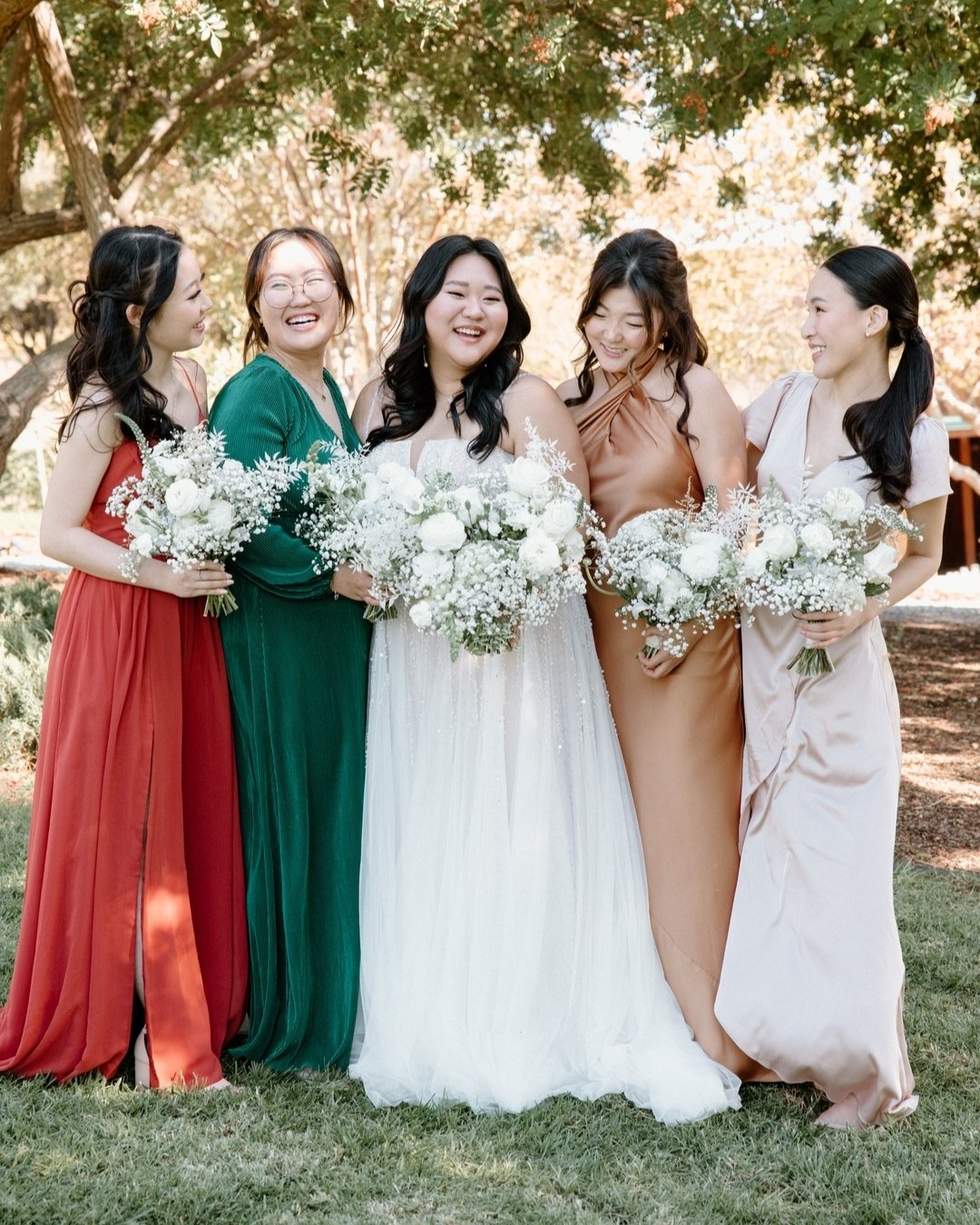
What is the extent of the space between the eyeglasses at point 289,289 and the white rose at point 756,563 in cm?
169

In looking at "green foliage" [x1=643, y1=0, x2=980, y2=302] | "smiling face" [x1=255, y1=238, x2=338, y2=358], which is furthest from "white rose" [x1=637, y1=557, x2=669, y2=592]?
"green foliage" [x1=643, y1=0, x2=980, y2=302]

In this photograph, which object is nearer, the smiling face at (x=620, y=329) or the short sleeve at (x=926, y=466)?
the short sleeve at (x=926, y=466)

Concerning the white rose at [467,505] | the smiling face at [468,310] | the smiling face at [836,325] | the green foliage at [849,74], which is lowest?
the white rose at [467,505]

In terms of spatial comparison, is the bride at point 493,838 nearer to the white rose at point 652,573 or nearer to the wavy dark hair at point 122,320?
the white rose at point 652,573

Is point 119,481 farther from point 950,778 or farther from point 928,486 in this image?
point 950,778

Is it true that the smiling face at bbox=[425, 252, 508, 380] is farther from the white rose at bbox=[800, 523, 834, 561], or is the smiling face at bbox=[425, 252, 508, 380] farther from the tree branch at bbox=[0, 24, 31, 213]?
the tree branch at bbox=[0, 24, 31, 213]

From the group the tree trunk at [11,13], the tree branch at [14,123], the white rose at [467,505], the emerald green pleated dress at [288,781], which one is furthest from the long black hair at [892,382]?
the tree branch at [14,123]

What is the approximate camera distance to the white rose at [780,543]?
3.66m

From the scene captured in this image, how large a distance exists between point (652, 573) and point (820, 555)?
1.60ft

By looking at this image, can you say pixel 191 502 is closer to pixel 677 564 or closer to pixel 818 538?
pixel 677 564

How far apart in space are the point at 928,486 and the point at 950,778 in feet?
17.9

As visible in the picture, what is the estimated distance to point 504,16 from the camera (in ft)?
26.9

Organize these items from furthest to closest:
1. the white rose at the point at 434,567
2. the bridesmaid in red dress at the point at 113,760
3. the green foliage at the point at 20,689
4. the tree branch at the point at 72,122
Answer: the tree branch at the point at 72,122 < the green foliage at the point at 20,689 < the bridesmaid in red dress at the point at 113,760 < the white rose at the point at 434,567

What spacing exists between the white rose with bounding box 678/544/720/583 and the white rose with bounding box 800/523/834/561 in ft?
0.86
